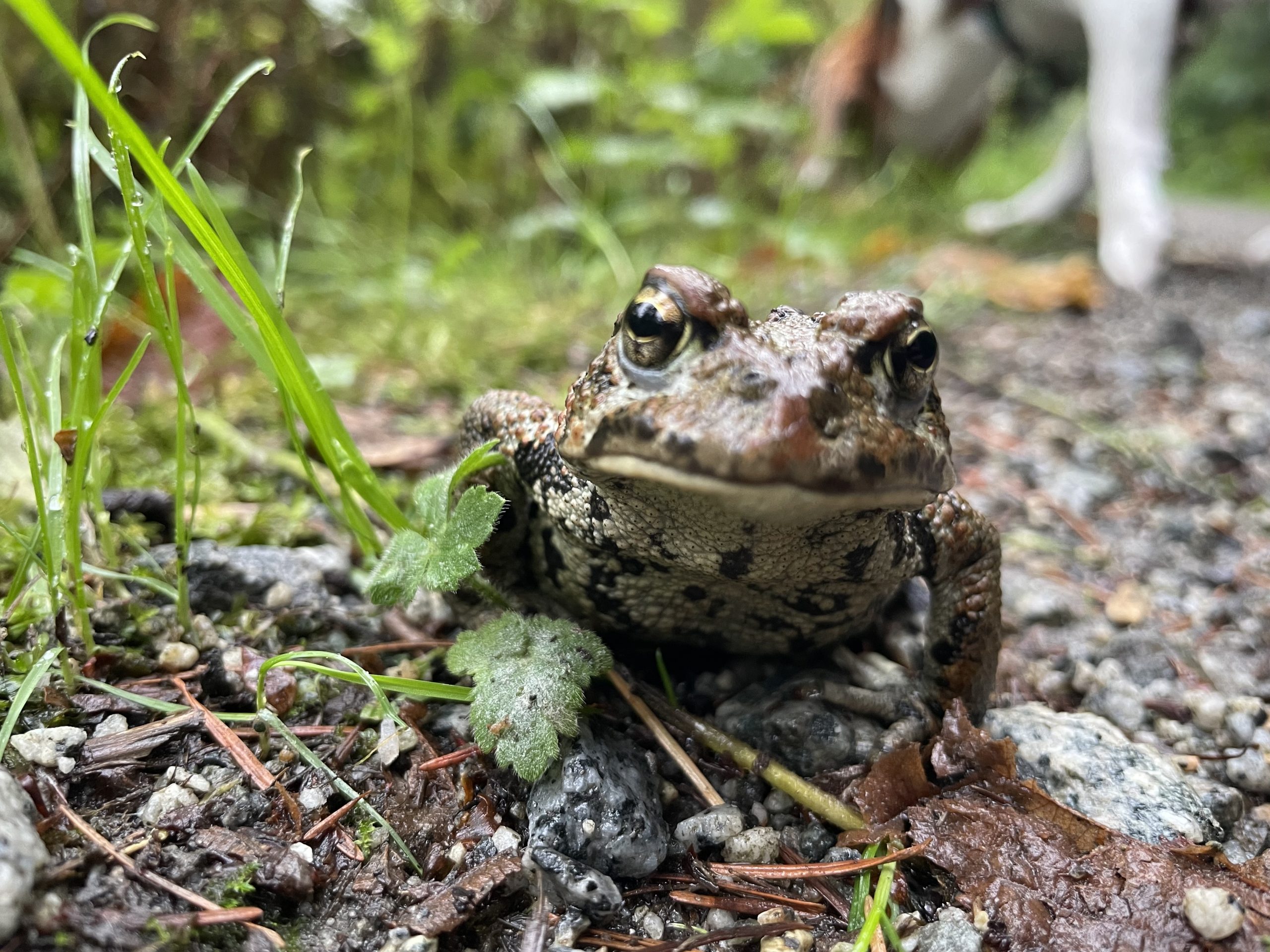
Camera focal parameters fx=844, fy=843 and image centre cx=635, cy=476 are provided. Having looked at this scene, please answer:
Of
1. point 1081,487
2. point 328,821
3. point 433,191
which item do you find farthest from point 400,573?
point 433,191

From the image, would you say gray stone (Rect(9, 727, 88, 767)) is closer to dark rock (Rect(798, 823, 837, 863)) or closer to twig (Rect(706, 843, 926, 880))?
twig (Rect(706, 843, 926, 880))

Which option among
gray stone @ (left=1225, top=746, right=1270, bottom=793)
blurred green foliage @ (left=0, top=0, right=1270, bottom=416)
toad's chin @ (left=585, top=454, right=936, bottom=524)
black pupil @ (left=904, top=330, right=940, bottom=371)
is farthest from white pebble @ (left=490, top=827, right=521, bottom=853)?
blurred green foliage @ (left=0, top=0, right=1270, bottom=416)

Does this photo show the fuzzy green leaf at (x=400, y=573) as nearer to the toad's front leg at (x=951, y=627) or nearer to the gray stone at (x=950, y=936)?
the toad's front leg at (x=951, y=627)

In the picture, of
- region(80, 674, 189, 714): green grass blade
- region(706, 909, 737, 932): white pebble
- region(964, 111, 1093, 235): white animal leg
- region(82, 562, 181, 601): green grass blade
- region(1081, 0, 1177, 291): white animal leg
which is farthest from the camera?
region(964, 111, 1093, 235): white animal leg

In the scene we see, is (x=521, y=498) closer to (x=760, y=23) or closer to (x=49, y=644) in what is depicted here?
(x=49, y=644)

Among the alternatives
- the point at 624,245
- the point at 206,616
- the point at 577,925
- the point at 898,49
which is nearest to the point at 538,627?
the point at 577,925
